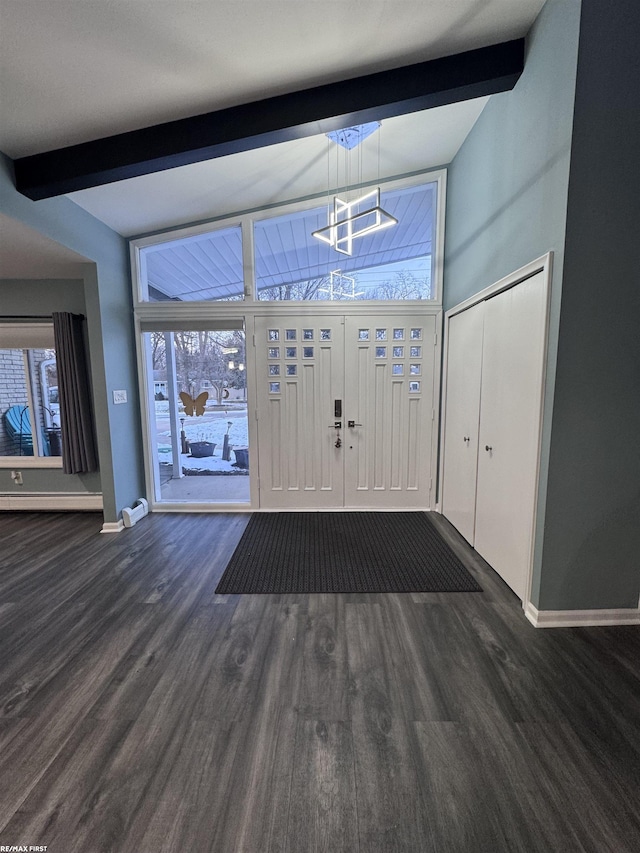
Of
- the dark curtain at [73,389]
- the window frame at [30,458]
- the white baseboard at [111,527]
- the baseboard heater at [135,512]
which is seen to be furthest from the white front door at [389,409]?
the window frame at [30,458]

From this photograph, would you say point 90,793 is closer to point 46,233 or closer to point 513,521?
point 513,521

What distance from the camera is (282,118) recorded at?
222 cm

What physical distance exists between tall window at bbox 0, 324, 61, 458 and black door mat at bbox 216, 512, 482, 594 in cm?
258

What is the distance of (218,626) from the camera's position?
6.89 feet

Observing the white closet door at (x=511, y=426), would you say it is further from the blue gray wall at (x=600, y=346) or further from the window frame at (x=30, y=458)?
the window frame at (x=30, y=458)

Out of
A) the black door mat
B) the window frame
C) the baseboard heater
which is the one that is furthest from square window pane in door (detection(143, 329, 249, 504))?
the window frame

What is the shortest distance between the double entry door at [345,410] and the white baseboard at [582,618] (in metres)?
1.86

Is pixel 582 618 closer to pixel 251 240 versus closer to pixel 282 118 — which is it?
pixel 282 118

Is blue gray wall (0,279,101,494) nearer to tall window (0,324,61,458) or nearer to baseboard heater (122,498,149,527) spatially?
tall window (0,324,61,458)

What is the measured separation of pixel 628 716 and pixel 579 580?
2.25 feet

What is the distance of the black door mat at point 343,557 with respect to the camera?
8.18ft

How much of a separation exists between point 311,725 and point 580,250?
2582 millimetres

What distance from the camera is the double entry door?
146 inches

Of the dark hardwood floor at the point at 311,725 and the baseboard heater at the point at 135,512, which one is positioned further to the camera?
the baseboard heater at the point at 135,512
